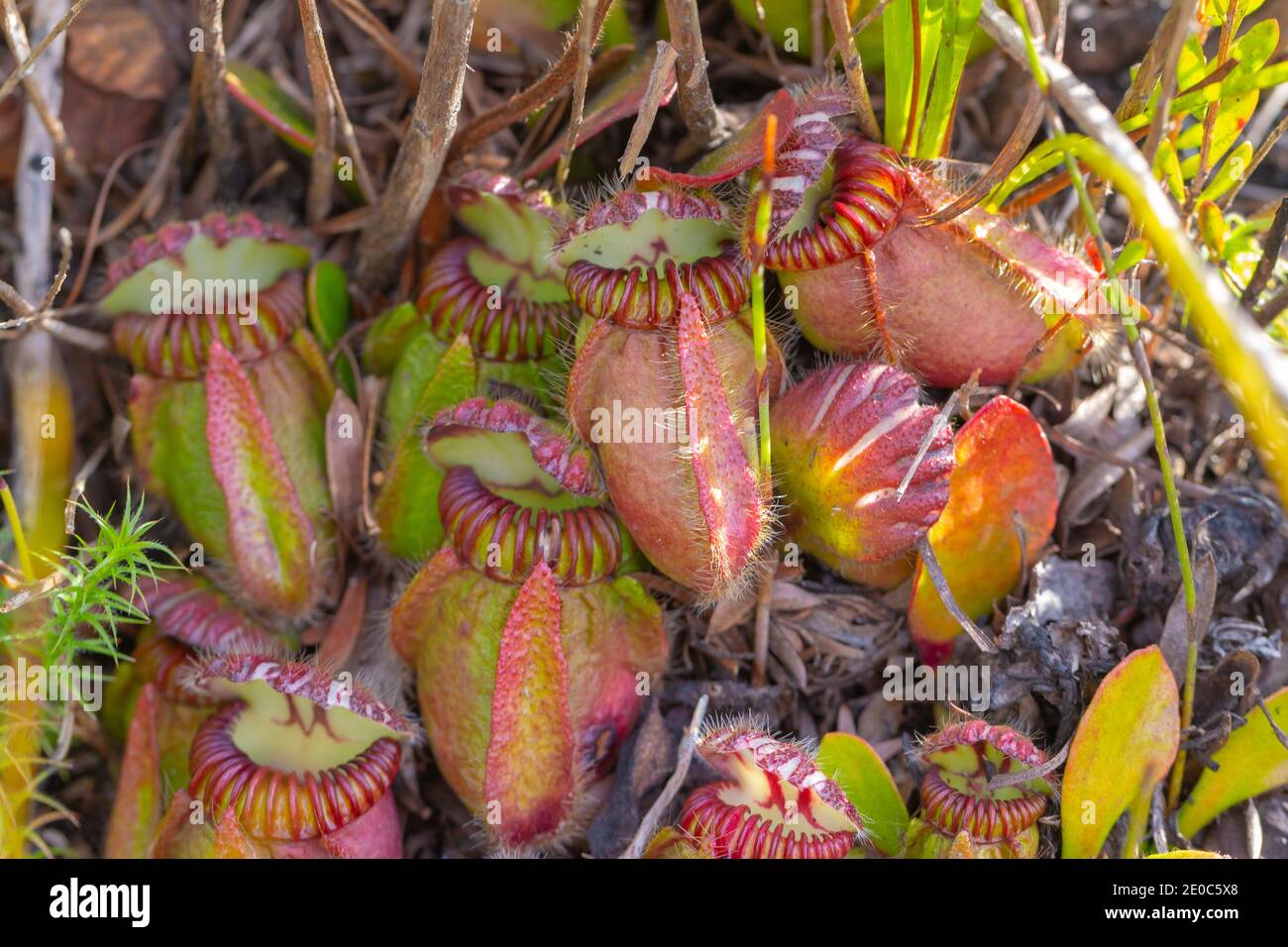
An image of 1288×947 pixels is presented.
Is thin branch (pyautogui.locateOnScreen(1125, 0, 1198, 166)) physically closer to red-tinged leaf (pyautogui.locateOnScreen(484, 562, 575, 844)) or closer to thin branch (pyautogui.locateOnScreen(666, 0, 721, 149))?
thin branch (pyautogui.locateOnScreen(666, 0, 721, 149))

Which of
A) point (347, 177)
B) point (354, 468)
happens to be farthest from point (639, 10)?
point (354, 468)

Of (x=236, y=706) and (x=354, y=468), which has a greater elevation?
(x=354, y=468)

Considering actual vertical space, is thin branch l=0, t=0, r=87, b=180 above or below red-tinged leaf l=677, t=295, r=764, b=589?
above

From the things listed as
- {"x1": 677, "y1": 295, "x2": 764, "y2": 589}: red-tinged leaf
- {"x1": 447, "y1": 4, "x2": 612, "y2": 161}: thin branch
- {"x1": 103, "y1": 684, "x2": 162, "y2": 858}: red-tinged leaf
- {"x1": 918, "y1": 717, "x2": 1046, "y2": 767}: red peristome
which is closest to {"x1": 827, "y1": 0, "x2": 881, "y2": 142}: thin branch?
{"x1": 447, "y1": 4, "x2": 612, "y2": 161}: thin branch

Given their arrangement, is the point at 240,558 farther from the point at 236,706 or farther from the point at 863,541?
the point at 863,541

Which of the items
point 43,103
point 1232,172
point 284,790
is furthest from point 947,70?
point 43,103

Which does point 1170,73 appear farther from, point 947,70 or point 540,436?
point 540,436
